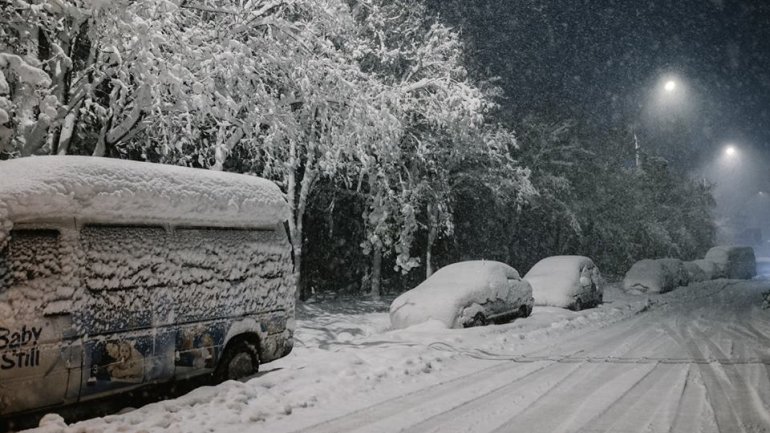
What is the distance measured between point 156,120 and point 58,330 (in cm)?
538

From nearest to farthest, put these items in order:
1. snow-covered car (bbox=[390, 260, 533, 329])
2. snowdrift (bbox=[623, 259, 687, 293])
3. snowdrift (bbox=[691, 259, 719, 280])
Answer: snow-covered car (bbox=[390, 260, 533, 329]) → snowdrift (bbox=[623, 259, 687, 293]) → snowdrift (bbox=[691, 259, 719, 280])

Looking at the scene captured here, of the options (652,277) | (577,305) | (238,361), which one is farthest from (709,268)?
(238,361)

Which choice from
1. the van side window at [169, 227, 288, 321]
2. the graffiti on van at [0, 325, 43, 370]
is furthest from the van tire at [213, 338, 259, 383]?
the graffiti on van at [0, 325, 43, 370]

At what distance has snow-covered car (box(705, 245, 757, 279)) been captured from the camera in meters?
34.5

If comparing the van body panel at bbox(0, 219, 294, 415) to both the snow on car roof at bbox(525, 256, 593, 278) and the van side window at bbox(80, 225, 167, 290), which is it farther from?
the snow on car roof at bbox(525, 256, 593, 278)

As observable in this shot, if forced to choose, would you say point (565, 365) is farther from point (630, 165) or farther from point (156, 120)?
point (630, 165)

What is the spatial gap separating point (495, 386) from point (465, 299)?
454 centimetres

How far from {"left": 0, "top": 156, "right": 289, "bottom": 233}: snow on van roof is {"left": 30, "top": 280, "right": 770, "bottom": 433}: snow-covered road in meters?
1.96

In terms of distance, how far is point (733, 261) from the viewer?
35.1 metres

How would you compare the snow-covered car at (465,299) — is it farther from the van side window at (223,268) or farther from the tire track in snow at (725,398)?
the van side window at (223,268)

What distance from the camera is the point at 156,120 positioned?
930 cm

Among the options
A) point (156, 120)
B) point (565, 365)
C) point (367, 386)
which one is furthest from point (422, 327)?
point (156, 120)

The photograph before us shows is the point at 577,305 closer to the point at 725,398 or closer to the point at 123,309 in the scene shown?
the point at 725,398

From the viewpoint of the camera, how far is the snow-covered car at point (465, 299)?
11.2 meters
